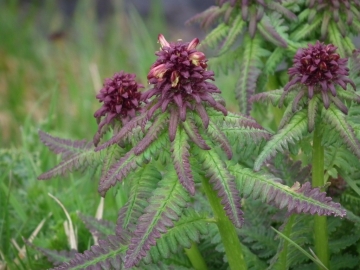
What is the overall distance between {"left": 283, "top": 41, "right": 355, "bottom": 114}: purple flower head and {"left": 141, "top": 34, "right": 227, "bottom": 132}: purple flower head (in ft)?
0.93

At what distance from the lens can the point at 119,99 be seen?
1.70m

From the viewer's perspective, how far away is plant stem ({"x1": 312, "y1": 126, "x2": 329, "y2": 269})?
178 centimetres

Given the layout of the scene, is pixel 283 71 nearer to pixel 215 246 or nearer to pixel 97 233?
pixel 215 246

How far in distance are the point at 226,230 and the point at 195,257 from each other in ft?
0.90

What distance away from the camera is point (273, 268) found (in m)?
1.84

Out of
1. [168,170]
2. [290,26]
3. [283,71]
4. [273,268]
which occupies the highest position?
[290,26]

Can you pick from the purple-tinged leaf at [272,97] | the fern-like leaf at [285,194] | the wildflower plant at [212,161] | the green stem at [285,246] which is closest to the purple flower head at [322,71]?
the wildflower plant at [212,161]

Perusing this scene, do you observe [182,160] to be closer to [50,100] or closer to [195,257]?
[195,257]

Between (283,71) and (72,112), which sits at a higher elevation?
(72,112)

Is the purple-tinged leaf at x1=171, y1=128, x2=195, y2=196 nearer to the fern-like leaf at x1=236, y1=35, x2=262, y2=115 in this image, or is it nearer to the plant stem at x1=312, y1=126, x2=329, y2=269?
the plant stem at x1=312, y1=126, x2=329, y2=269

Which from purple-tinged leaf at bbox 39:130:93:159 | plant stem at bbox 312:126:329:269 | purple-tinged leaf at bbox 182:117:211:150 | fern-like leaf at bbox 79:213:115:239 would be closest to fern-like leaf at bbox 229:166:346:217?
purple-tinged leaf at bbox 182:117:211:150

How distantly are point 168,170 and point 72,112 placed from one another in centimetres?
351

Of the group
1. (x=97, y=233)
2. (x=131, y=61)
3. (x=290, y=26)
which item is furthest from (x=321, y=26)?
(x=131, y=61)

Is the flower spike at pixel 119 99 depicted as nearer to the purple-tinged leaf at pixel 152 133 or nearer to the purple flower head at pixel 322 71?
the purple-tinged leaf at pixel 152 133
